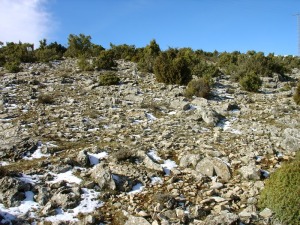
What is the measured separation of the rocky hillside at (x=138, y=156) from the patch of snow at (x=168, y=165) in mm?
28

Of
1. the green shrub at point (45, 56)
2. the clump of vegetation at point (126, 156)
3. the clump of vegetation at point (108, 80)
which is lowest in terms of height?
the clump of vegetation at point (126, 156)

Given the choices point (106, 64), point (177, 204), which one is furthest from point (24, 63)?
point (177, 204)

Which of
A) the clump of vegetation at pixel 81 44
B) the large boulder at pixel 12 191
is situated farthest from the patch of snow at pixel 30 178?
the clump of vegetation at pixel 81 44

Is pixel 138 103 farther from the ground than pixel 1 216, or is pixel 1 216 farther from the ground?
pixel 138 103

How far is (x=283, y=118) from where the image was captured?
1278 cm

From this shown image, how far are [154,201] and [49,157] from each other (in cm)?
366

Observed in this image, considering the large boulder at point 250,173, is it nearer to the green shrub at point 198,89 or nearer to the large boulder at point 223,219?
the large boulder at point 223,219

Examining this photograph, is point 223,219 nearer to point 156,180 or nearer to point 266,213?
point 266,213

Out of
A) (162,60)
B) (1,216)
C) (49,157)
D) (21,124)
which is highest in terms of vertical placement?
(162,60)

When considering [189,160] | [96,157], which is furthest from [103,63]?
[189,160]

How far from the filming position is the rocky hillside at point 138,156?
21.3 ft

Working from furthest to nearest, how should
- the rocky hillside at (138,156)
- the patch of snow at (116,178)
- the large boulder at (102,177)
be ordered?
1. the patch of snow at (116,178)
2. the large boulder at (102,177)
3. the rocky hillside at (138,156)

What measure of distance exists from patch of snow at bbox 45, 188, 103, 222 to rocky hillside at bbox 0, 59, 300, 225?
2 centimetres

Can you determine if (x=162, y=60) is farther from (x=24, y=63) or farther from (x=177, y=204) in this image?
(x=177, y=204)
